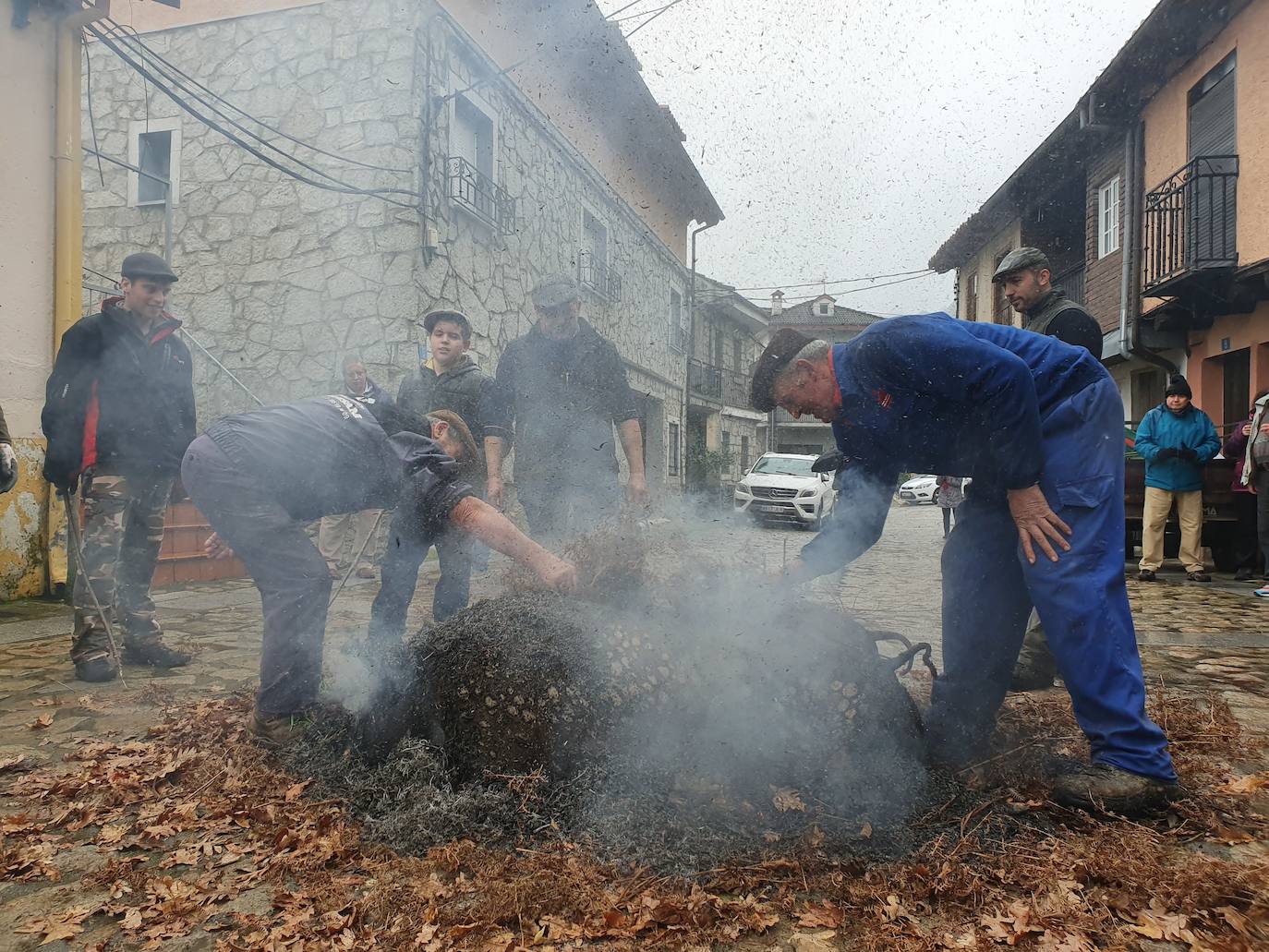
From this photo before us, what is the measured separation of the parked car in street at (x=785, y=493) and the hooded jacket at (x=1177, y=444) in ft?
20.2

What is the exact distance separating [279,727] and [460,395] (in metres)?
2.06

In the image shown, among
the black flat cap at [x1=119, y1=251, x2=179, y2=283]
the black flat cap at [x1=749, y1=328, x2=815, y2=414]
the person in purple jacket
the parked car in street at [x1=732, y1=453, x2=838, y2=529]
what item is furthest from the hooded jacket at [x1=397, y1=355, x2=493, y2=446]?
the parked car in street at [x1=732, y1=453, x2=838, y2=529]

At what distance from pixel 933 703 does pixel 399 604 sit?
2.25m

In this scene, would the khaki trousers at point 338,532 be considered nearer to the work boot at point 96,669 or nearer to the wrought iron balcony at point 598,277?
the wrought iron balcony at point 598,277

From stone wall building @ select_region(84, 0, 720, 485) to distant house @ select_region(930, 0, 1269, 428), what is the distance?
25.6 ft

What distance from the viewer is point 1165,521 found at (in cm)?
766

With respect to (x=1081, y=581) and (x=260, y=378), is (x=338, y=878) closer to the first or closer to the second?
(x=1081, y=581)

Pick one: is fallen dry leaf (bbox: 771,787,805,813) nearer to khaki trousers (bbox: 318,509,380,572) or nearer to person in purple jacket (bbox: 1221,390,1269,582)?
khaki trousers (bbox: 318,509,380,572)

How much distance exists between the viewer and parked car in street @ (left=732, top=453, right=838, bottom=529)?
44.7ft

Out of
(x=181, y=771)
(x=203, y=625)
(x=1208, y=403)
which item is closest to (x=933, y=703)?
(x=181, y=771)

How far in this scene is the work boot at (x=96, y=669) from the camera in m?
3.55

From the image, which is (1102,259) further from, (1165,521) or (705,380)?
(705,380)

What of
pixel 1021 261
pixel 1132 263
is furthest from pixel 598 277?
pixel 1132 263

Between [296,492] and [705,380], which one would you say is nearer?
[296,492]
